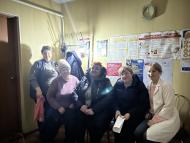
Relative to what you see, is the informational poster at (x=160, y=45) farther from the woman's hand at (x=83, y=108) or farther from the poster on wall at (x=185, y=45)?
the woman's hand at (x=83, y=108)

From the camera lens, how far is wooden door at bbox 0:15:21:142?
2861 mm

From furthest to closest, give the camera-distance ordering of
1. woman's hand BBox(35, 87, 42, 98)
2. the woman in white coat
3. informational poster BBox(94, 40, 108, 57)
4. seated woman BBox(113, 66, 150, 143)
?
informational poster BBox(94, 40, 108, 57) < woman's hand BBox(35, 87, 42, 98) < seated woman BBox(113, 66, 150, 143) < the woman in white coat

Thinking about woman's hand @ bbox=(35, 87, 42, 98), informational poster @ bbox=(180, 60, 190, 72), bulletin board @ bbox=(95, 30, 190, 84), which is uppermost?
bulletin board @ bbox=(95, 30, 190, 84)

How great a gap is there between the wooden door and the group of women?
497 millimetres

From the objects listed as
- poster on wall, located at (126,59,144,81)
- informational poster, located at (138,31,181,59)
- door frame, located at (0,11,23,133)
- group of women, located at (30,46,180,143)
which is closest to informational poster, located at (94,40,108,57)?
poster on wall, located at (126,59,144,81)

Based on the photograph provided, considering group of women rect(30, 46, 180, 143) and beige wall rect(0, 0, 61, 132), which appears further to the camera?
beige wall rect(0, 0, 61, 132)

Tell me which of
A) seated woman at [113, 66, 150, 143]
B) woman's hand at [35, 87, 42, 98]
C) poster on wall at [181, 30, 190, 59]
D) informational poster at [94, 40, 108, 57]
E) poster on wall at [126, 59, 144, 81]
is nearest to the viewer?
seated woman at [113, 66, 150, 143]

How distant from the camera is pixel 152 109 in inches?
89.2

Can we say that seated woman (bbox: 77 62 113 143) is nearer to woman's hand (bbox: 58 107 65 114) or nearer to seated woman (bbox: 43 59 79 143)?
seated woman (bbox: 43 59 79 143)

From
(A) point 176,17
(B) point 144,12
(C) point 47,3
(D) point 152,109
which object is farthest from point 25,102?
(A) point 176,17

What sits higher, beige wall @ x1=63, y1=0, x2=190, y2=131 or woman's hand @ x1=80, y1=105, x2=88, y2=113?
beige wall @ x1=63, y1=0, x2=190, y2=131

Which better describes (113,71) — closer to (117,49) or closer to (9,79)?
(117,49)

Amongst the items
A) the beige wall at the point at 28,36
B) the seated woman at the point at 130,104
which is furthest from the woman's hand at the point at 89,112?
the beige wall at the point at 28,36

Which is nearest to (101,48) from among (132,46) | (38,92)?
(132,46)
